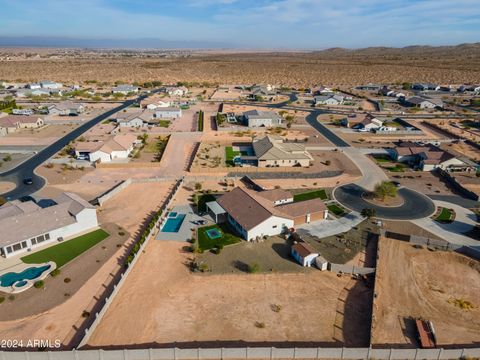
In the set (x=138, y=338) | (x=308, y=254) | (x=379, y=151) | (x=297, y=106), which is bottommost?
(x=138, y=338)

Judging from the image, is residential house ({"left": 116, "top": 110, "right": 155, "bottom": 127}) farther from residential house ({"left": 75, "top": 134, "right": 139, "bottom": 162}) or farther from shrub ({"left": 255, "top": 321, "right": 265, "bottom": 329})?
shrub ({"left": 255, "top": 321, "right": 265, "bottom": 329})

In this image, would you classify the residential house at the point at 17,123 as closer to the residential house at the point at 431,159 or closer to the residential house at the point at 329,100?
the residential house at the point at 329,100

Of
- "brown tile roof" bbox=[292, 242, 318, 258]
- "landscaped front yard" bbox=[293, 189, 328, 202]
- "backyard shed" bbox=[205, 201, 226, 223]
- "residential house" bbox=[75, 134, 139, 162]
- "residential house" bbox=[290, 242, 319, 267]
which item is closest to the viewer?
"residential house" bbox=[290, 242, 319, 267]

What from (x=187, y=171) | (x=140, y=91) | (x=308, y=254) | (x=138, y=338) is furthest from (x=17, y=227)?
(x=140, y=91)

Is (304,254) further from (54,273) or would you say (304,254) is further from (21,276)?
(21,276)

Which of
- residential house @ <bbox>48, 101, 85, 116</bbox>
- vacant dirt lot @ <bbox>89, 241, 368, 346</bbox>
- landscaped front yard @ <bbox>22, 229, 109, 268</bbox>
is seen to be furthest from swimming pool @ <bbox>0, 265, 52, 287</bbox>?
residential house @ <bbox>48, 101, 85, 116</bbox>

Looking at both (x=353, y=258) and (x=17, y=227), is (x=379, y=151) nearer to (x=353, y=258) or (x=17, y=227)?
(x=353, y=258)

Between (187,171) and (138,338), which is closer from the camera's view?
(138,338)
